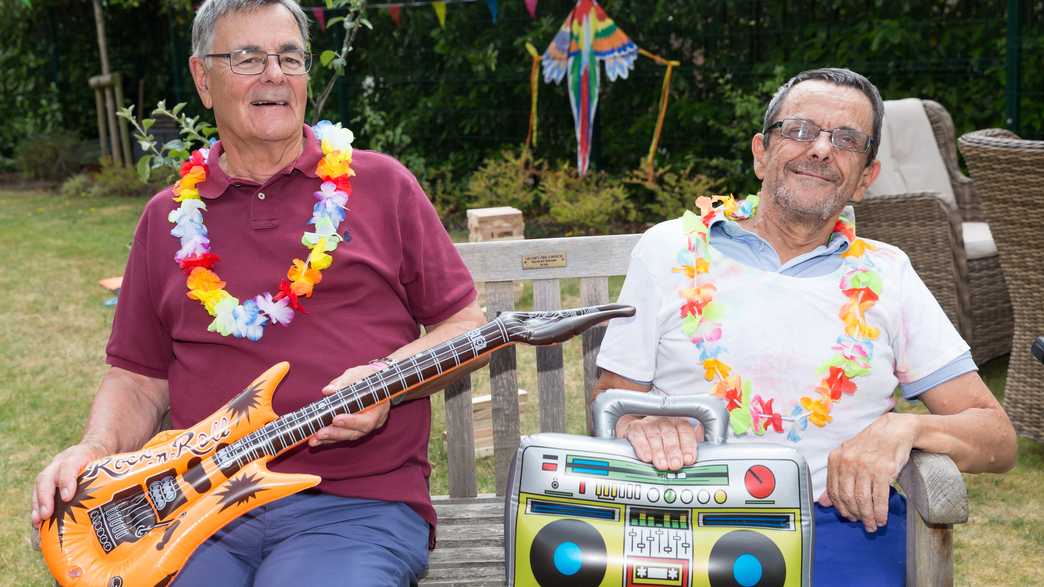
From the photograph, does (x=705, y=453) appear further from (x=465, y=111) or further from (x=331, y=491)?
(x=465, y=111)

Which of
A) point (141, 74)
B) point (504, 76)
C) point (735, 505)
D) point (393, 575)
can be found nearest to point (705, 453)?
point (735, 505)

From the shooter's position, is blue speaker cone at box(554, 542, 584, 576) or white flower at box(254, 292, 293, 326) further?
white flower at box(254, 292, 293, 326)

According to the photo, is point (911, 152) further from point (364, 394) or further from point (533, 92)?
point (364, 394)

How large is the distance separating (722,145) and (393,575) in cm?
669

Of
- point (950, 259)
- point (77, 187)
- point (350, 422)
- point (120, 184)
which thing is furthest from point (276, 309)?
point (77, 187)

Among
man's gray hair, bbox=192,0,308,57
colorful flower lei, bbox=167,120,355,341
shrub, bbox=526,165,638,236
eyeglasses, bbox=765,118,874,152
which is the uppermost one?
man's gray hair, bbox=192,0,308,57

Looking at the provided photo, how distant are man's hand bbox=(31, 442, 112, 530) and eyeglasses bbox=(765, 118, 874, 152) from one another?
5.33 ft

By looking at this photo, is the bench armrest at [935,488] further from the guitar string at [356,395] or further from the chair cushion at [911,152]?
the chair cushion at [911,152]

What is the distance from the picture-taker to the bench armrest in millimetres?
1919

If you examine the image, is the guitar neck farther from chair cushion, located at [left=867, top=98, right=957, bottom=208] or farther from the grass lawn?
chair cushion, located at [left=867, top=98, right=957, bottom=208]

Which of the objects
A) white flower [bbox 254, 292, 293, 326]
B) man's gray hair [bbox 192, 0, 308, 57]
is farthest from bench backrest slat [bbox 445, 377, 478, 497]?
man's gray hair [bbox 192, 0, 308, 57]

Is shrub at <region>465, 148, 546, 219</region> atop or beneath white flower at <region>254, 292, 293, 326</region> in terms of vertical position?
beneath

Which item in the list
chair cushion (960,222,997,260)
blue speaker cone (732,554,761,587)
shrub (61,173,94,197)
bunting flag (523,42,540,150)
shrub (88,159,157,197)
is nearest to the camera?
blue speaker cone (732,554,761,587)

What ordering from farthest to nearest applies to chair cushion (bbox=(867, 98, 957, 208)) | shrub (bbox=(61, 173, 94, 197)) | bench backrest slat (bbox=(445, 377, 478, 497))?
shrub (bbox=(61, 173, 94, 197)) < chair cushion (bbox=(867, 98, 957, 208)) < bench backrest slat (bbox=(445, 377, 478, 497))
